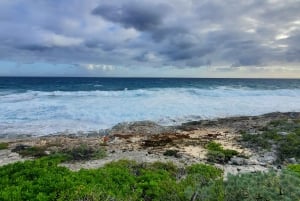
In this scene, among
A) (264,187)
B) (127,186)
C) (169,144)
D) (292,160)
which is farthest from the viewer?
(169,144)

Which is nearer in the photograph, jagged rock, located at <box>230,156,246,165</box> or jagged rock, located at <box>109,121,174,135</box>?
jagged rock, located at <box>230,156,246,165</box>

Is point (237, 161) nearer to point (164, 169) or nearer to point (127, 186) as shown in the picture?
point (164, 169)

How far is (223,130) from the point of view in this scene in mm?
16438

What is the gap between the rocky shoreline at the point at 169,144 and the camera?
9.78 m

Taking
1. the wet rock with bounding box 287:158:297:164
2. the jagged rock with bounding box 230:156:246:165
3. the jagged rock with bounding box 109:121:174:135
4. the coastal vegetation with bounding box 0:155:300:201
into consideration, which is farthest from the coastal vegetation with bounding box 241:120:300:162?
the coastal vegetation with bounding box 0:155:300:201

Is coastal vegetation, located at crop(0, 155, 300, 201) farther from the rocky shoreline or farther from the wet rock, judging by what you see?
the wet rock

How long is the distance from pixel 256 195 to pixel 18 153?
374 inches

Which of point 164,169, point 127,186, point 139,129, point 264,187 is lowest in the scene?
point 139,129

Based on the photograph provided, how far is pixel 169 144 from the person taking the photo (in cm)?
1290

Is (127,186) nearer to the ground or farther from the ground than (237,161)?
farther from the ground

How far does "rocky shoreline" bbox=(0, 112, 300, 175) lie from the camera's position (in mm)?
9781

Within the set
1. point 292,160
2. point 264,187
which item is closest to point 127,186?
point 264,187

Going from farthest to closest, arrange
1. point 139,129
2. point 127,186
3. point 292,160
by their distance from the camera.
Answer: point 139,129 < point 292,160 < point 127,186

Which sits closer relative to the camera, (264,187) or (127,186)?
(264,187)
